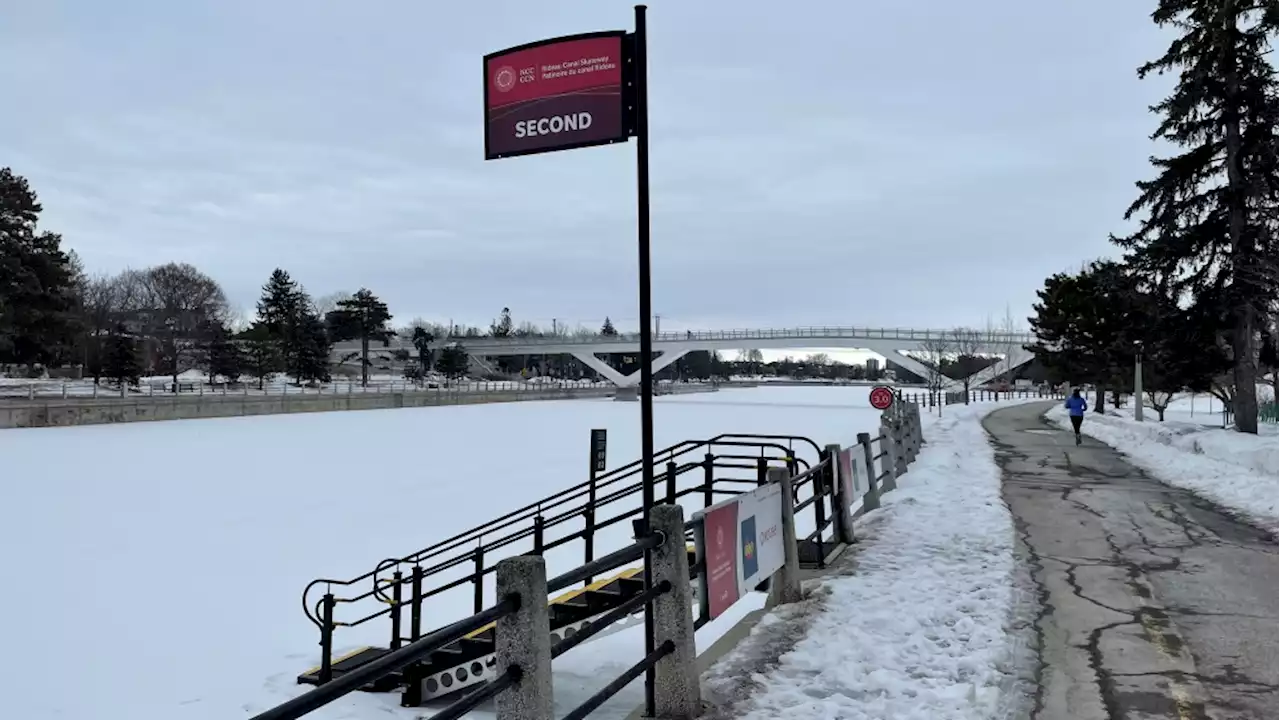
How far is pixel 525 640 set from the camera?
4.02 m

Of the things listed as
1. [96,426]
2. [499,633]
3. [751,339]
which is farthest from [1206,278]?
[751,339]

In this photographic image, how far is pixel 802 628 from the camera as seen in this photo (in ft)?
23.1

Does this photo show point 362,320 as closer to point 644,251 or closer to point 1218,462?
point 1218,462

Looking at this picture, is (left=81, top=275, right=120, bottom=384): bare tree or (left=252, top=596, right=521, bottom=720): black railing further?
(left=81, top=275, right=120, bottom=384): bare tree

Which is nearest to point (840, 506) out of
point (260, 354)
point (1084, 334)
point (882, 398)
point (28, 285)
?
point (882, 398)

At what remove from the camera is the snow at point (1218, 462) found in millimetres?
13906

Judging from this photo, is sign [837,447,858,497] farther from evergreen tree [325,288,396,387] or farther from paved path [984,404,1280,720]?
evergreen tree [325,288,396,387]

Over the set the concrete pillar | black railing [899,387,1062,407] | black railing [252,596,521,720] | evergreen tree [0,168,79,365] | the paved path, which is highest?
evergreen tree [0,168,79,365]

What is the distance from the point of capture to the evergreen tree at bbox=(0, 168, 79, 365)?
53156 mm

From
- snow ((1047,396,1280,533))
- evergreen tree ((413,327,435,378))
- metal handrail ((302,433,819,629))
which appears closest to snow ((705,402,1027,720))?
metal handrail ((302,433,819,629))

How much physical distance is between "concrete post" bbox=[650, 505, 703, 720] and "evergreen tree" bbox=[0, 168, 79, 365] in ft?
191

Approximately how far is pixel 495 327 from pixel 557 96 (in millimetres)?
189824

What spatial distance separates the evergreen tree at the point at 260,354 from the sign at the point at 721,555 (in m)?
81.9

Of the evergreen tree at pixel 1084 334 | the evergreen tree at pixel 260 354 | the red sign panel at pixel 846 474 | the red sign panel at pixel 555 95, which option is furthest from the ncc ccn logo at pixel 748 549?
the evergreen tree at pixel 260 354
